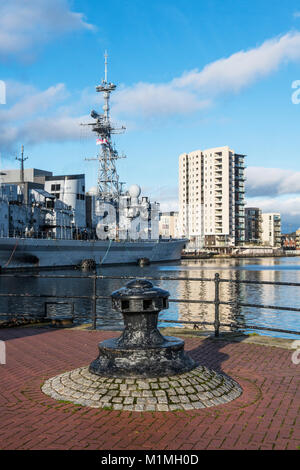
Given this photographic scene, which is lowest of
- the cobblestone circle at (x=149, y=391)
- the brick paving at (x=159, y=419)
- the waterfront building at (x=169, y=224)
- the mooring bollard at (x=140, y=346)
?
the brick paving at (x=159, y=419)

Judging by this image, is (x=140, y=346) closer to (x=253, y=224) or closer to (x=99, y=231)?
(x=99, y=231)

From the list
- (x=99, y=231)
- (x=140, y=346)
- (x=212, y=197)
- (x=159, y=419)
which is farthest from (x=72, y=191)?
(x=212, y=197)

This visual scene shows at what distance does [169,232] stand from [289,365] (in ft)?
506

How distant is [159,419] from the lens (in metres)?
4.38

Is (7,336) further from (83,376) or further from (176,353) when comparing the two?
(176,353)

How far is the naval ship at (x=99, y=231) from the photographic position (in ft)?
189

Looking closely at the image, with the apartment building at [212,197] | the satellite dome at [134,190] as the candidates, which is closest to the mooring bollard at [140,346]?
the satellite dome at [134,190]

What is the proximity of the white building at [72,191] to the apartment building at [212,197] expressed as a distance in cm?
7779

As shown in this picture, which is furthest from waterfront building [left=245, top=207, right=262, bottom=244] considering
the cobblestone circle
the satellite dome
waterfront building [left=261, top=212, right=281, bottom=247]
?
the cobblestone circle

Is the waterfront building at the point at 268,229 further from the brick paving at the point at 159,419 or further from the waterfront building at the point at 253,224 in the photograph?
the brick paving at the point at 159,419

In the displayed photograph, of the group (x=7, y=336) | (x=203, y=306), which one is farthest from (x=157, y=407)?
(x=203, y=306)

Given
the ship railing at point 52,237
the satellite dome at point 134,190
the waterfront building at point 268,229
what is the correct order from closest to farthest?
the ship railing at point 52,237 < the satellite dome at point 134,190 < the waterfront building at point 268,229

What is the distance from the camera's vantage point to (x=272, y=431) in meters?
4.12

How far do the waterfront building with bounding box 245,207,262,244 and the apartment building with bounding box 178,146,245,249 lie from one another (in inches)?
674
